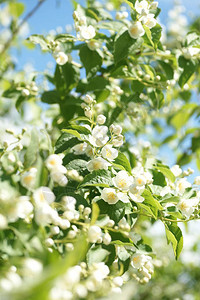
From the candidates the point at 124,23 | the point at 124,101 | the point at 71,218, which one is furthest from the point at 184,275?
the point at 71,218

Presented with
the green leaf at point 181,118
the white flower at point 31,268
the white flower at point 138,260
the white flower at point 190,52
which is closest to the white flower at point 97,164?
the white flower at point 138,260

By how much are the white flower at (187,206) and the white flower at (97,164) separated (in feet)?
0.95

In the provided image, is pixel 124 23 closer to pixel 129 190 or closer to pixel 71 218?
pixel 129 190

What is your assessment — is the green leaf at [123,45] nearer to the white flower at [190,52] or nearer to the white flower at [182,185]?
the white flower at [190,52]

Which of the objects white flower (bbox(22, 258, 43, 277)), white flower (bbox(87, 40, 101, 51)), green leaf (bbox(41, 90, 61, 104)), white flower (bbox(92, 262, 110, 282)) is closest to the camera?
white flower (bbox(22, 258, 43, 277))

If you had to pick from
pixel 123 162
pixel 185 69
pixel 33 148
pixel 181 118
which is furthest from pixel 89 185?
pixel 181 118

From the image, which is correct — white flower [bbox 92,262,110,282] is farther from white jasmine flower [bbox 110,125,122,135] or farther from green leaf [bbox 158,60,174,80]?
green leaf [bbox 158,60,174,80]

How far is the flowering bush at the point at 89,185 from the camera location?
0.70m

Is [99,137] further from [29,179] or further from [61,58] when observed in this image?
[61,58]

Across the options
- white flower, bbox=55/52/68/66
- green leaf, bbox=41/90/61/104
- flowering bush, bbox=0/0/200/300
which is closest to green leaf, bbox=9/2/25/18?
flowering bush, bbox=0/0/200/300

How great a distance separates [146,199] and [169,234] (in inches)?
5.7

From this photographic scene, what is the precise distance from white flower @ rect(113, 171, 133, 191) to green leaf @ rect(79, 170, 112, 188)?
0.03m

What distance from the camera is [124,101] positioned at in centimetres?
175

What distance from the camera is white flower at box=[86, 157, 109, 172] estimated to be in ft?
3.59
